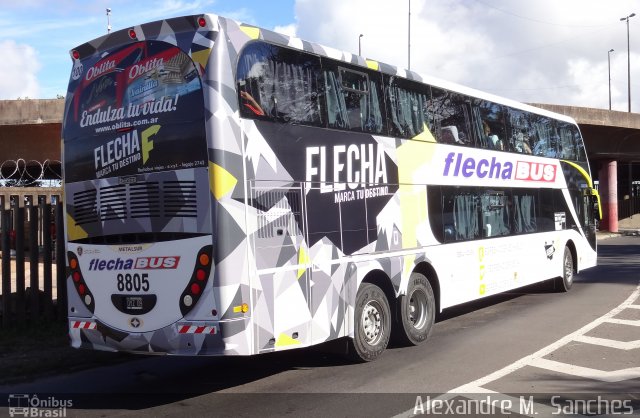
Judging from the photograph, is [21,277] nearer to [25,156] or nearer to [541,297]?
[541,297]

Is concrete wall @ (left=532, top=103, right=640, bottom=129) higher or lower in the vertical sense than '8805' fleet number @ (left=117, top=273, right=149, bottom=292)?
higher

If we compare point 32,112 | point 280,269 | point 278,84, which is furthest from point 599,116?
point 280,269

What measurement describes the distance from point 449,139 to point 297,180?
4.34 metres

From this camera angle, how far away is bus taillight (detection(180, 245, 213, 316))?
6.85 metres

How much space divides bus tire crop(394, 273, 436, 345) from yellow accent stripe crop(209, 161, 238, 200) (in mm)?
3745

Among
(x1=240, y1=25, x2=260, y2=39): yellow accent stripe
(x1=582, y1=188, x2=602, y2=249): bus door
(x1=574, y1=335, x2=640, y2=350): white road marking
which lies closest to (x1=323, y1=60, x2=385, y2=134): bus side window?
(x1=240, y1=25, x2=260, y2=39): yellow accent stripe

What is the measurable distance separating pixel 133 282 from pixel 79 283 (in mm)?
930

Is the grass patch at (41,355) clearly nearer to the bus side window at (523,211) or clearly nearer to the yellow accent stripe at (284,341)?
the yellow accent stripe at (284,341)

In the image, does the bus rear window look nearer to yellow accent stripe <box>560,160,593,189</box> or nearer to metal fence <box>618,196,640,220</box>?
yellow accent stripe <box>560,160,593,189</box>

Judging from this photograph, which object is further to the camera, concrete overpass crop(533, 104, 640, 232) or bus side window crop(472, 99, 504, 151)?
concrete overpass crop(533, 104, 640, 232)

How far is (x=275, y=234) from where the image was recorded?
7.37 meters

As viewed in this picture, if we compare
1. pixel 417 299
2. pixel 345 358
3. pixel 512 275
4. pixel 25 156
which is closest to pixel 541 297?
pixel 512 275

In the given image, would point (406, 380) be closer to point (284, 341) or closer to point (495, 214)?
point (284, 341)

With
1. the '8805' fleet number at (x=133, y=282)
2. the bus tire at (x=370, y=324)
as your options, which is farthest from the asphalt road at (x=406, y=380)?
the '8805' fleet number at (x=133, y=282)
